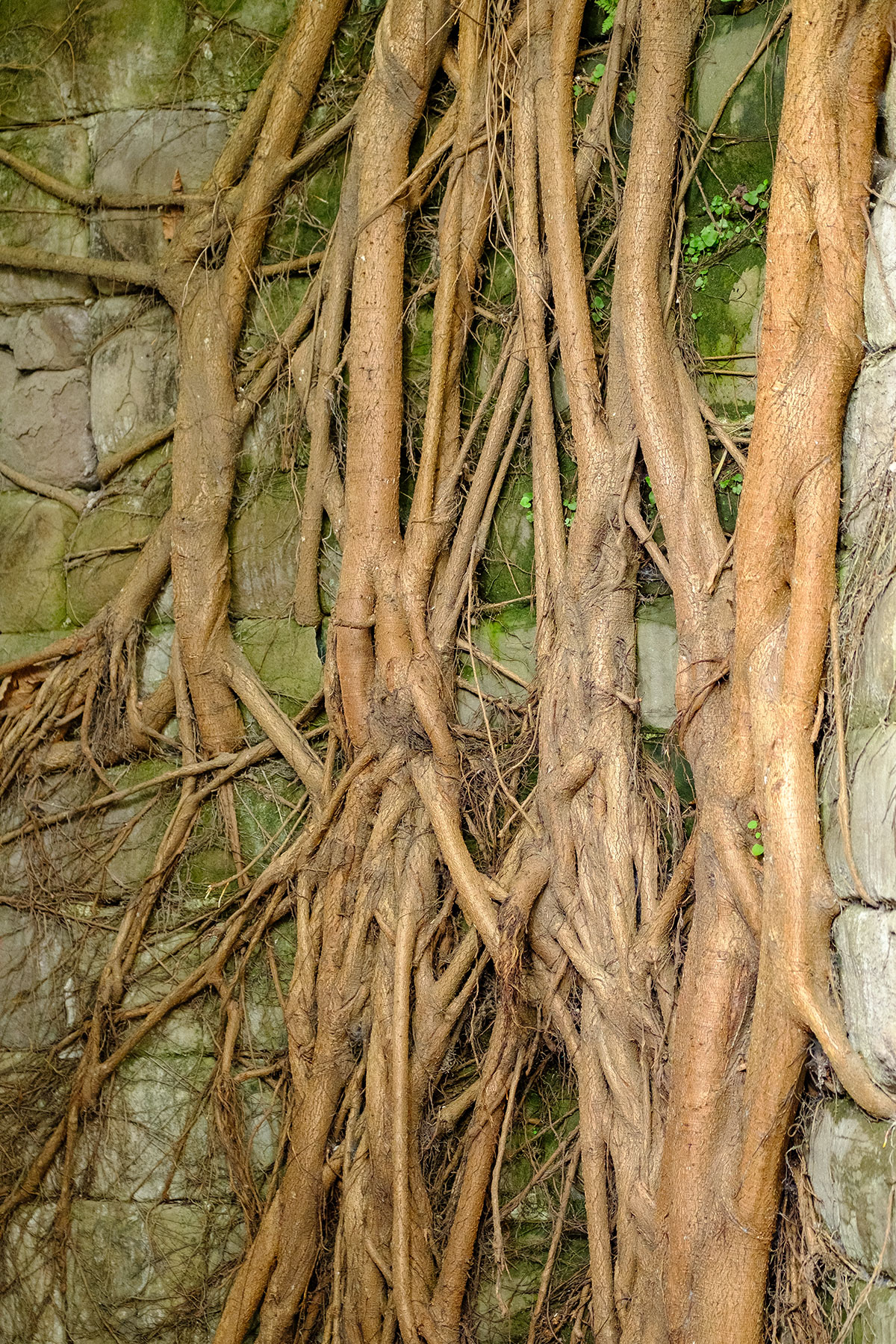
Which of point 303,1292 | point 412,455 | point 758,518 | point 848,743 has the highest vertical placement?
point 412,455

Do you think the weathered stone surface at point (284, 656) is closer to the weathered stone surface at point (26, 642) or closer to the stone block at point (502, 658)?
the stone block at point (502, 658)

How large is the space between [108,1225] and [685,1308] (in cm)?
152

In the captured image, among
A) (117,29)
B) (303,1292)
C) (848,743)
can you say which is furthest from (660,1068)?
(117,29)

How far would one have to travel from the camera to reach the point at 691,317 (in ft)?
9.07

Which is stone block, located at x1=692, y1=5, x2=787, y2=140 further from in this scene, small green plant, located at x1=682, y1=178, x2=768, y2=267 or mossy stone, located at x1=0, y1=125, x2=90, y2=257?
mossy stone, located at x1=0, y1=125, x2=90, y2=257

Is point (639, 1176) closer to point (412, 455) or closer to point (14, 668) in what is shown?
point (412, 455)

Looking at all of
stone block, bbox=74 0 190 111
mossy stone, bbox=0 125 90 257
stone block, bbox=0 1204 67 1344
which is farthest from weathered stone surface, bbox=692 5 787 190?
stone block, bbox=0 1204 67 1344

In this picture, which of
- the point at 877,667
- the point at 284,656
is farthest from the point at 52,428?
the point at 877,667

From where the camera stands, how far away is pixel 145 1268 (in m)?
3.01

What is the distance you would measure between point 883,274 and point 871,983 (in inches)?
48.9

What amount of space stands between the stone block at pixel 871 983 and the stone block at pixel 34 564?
7.67ft

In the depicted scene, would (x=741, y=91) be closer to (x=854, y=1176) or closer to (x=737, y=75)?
(x=737, y=75)

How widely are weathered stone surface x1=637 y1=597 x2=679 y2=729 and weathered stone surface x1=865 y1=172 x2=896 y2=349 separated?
31.0 inches

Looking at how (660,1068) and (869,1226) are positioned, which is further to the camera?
(660,1068)
